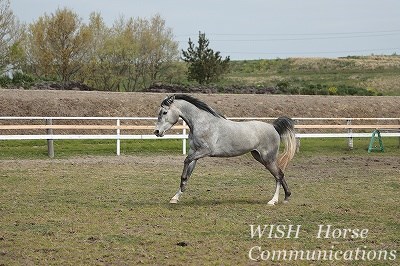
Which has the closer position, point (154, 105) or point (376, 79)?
point (154, 105)

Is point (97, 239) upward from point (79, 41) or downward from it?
downward

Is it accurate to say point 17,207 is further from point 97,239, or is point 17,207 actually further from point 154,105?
point 154,105

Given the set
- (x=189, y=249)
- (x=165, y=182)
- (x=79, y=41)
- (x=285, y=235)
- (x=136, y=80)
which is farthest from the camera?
(x=136, y=80)

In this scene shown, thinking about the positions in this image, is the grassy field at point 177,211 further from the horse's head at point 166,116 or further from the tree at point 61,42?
the tree at point 61,42

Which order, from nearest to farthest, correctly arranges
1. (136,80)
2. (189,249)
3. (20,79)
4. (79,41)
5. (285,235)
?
(189,249)
(285,235)
(20,79)
(79,41)
(136,80)

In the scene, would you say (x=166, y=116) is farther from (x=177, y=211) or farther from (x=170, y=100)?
(x=177, y=211)

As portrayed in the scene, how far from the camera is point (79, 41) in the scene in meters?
41.8

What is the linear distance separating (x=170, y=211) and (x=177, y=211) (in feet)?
0.36

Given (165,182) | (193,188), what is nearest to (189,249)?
(193,188)

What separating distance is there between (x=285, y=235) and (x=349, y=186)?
18.9ft

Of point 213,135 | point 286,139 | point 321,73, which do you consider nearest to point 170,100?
point 213,135

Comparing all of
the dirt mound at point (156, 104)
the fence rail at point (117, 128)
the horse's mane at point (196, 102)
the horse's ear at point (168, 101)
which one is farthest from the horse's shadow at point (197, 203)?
the dirt mound at point (156, 104)

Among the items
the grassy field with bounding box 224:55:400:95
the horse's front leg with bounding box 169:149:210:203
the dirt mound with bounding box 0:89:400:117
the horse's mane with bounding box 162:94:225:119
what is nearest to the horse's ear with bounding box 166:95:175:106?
the horse's mane with bounding box 162:94:225:119

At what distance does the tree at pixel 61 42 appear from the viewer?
41.5 metres
